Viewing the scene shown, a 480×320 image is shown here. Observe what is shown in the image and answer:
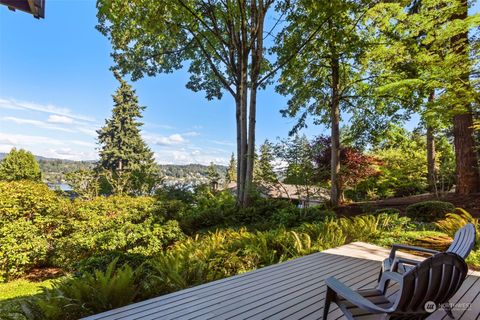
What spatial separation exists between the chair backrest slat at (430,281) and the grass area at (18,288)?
6.80 m

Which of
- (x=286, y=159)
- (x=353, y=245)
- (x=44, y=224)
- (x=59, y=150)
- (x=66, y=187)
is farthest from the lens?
(x=59, y=150)

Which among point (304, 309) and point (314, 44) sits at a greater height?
point (314, 44)

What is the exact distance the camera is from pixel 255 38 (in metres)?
8.91

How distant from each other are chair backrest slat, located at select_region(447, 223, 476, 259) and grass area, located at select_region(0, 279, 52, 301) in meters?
7.09

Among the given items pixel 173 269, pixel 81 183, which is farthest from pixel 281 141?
pixel 81 183

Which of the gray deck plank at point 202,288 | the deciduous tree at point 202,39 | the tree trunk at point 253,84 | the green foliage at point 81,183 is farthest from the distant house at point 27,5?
the green foliage at point 81,183

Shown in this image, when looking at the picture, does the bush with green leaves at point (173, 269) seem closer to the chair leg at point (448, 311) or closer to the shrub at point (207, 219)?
the chair leg at point (448, 311)

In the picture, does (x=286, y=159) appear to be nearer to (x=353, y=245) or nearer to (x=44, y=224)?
(x=353, y=245)

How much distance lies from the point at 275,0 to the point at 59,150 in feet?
201

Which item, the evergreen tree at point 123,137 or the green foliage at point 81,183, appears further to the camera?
the evergreen tree at point 123,137

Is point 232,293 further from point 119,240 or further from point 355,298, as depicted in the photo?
point 119,240

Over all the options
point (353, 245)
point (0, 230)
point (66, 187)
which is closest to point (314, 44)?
point (353, 245)

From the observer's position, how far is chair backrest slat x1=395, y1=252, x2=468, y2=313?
4.90 feet

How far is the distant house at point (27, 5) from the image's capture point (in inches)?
114
